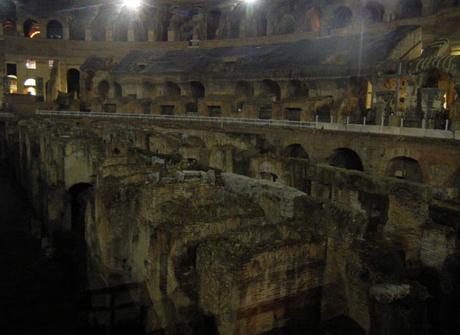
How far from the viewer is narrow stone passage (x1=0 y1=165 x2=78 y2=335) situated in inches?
355

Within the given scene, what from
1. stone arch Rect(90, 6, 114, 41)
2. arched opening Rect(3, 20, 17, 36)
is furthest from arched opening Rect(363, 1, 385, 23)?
arched opening Rect(3, 20, 17, 36)

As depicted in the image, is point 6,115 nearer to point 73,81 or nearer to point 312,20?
point 73,81

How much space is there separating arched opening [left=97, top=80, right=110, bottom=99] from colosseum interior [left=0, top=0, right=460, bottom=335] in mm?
3536

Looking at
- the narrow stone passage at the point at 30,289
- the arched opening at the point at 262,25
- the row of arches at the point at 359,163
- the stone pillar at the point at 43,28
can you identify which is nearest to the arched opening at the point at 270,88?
the row of arches at the point at 359,163

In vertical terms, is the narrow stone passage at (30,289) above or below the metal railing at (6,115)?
below

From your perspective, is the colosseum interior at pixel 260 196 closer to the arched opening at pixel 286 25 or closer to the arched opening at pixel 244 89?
the arched opening at pixel 244 89

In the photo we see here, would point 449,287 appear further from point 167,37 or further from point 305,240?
point 167,37

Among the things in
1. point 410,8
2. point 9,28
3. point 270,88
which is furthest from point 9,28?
point 410,8

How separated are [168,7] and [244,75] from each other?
21207 millimetres

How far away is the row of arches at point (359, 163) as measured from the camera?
17.6m

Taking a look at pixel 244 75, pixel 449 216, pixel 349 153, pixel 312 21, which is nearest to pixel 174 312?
pixel 449 216

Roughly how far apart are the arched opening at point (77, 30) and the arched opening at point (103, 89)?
1007cm

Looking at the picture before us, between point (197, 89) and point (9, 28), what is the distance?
79.6 feet

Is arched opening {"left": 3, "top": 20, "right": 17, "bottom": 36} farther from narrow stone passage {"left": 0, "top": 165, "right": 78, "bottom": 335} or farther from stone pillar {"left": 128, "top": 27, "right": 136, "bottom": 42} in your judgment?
narrow stone passage {"left": 0, "top": 165, "right": 78, "bottom": 335}
